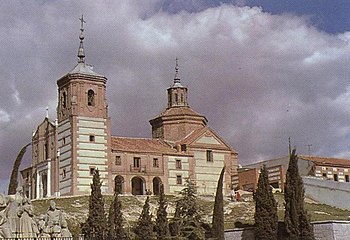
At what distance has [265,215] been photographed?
38.5 metres

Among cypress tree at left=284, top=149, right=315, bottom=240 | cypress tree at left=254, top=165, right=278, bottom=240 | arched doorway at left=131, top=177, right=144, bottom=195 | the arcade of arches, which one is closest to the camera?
cypress tree at left=284, top=149, right=315, bottom=240

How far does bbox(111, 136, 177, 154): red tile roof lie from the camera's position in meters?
61.0

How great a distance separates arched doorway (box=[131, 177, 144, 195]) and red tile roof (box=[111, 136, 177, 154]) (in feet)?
8.91

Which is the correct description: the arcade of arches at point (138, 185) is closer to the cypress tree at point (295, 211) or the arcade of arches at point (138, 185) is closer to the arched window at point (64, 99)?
the arched window at point (64, 99)

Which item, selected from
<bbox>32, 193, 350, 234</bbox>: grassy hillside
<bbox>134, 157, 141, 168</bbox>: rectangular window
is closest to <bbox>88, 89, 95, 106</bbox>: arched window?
<bbox>134, 157, 141, 168</bbox>: rectangular window

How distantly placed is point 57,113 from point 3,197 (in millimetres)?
38134

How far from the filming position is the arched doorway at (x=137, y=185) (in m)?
61.3

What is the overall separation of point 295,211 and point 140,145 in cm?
2754

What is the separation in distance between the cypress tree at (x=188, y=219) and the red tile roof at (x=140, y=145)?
2039 cm

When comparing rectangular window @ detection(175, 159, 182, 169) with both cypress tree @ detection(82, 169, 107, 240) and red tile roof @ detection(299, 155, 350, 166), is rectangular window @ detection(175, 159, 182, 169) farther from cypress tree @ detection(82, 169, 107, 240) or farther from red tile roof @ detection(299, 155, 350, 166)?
cypress tree @ detection(82, 169, 107, 240)

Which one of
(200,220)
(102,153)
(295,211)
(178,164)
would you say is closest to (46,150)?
(102,153)

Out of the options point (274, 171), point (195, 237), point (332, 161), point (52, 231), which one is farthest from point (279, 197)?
point (52, 231)

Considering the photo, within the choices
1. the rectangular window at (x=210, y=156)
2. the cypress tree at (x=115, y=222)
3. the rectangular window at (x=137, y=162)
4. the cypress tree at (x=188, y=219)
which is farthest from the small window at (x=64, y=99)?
the cypress tree at (x=188, y=219)

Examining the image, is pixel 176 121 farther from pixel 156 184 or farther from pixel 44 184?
pixel 44 184
